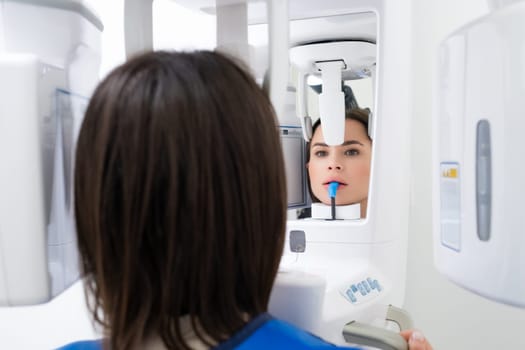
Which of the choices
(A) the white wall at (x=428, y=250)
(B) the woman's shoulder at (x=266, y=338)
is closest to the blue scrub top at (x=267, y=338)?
(B) the woman's shoulder at (x=266, y=338)

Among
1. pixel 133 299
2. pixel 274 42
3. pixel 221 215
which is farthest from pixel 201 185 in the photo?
pixel 274 42

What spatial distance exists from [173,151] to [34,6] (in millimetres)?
299

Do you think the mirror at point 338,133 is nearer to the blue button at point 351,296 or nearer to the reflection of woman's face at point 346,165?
the reflection of woman's face at point 346,165

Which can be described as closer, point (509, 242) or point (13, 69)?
point (13, 69)

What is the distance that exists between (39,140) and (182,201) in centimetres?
18

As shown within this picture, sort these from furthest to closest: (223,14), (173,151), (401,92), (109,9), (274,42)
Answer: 1. (109,9)
2. (401,92)
3. (223,14)
4. (274,42)
5. (173,151)

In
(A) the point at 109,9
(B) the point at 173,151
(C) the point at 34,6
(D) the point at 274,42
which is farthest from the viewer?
(A) the point at 109,9

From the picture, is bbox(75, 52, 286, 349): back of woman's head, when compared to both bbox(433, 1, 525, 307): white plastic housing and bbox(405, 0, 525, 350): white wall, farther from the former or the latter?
bbox(405, 0, 525, 350): white wall

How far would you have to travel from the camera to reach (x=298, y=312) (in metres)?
0.83

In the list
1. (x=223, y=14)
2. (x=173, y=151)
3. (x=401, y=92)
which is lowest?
(x=173, y=151)

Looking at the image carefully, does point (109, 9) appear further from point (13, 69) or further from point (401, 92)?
point (13, 69)

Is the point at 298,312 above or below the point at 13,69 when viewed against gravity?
below

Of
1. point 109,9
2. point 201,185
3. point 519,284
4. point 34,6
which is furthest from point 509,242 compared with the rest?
point 109,9

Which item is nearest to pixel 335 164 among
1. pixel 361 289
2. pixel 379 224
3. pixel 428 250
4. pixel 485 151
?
pixel 379 224
